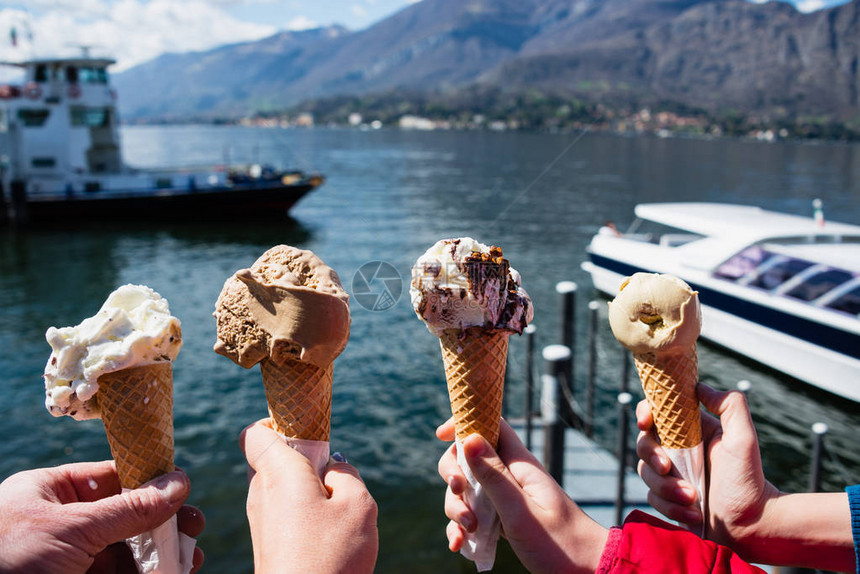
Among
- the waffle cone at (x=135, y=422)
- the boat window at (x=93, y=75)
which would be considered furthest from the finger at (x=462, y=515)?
the boat window at (x=93, y=75)

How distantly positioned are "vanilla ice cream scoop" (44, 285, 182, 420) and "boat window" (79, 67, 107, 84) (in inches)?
1373

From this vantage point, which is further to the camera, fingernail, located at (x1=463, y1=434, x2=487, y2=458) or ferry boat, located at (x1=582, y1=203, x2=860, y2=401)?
ferry boat, located at (x1=582, y1=203, x2=860, y2=401)

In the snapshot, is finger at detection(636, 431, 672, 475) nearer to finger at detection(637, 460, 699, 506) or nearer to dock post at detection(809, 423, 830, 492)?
finger at detection(637, 460, 699, 506)

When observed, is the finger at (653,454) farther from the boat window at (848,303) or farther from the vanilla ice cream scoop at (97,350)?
the boat window at (848,303)

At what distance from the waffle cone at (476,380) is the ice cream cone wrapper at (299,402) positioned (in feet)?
1.33

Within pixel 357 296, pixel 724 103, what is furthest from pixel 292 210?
pixel 724 103

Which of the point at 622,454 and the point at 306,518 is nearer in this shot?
the point at 306,518

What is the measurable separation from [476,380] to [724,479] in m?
0.91

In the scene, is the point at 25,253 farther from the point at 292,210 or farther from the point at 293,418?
the point at 293,418

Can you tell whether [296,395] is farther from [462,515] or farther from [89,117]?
[89,117]

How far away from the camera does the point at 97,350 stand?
1.68 m

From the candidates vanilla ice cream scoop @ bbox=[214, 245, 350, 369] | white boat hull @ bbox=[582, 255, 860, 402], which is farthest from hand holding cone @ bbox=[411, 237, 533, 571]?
white boat hull @ bbox=[582, 255, 860, 402]

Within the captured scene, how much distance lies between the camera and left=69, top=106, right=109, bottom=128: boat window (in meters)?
30.2

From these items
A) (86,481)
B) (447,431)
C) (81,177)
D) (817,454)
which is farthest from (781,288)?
(81,177)
